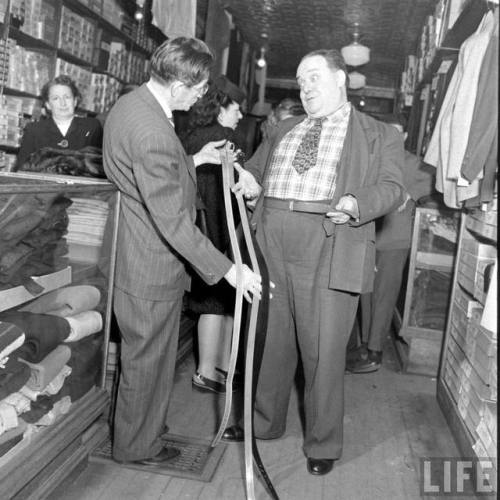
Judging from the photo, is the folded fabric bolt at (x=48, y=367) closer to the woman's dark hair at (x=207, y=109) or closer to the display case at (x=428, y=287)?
the woman's dark hair at (x=207, y=109)

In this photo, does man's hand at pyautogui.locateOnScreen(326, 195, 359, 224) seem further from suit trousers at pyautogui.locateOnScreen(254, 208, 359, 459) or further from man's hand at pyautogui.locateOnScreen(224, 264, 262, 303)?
man's hand at pyautogui.locateOnScreen(224, 264, 262, 303)

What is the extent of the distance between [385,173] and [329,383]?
0.87m

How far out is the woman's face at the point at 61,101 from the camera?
12.9ft

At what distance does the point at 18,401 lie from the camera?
6.31 feet

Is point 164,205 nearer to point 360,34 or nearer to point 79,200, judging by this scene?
point 79,200

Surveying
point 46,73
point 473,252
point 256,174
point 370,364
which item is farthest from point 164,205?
point 46,73

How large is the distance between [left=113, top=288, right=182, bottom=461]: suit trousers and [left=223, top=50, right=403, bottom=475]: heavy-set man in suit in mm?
514

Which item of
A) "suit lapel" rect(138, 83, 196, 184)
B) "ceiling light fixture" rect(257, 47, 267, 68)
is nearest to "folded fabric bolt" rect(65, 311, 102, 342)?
"suit lapel" rect(138, 83, 196, 184)

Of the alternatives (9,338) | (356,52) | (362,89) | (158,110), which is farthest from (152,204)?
(362,89)

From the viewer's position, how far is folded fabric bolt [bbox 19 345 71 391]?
199 centimetres

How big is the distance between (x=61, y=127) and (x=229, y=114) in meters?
1.32

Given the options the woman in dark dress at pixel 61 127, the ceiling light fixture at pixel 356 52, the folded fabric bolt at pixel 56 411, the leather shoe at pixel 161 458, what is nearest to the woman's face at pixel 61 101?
the woman in dark dress at pixel 61 127

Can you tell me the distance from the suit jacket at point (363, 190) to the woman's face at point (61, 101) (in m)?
2.19

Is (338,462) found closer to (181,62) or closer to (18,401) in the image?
(18,401)
